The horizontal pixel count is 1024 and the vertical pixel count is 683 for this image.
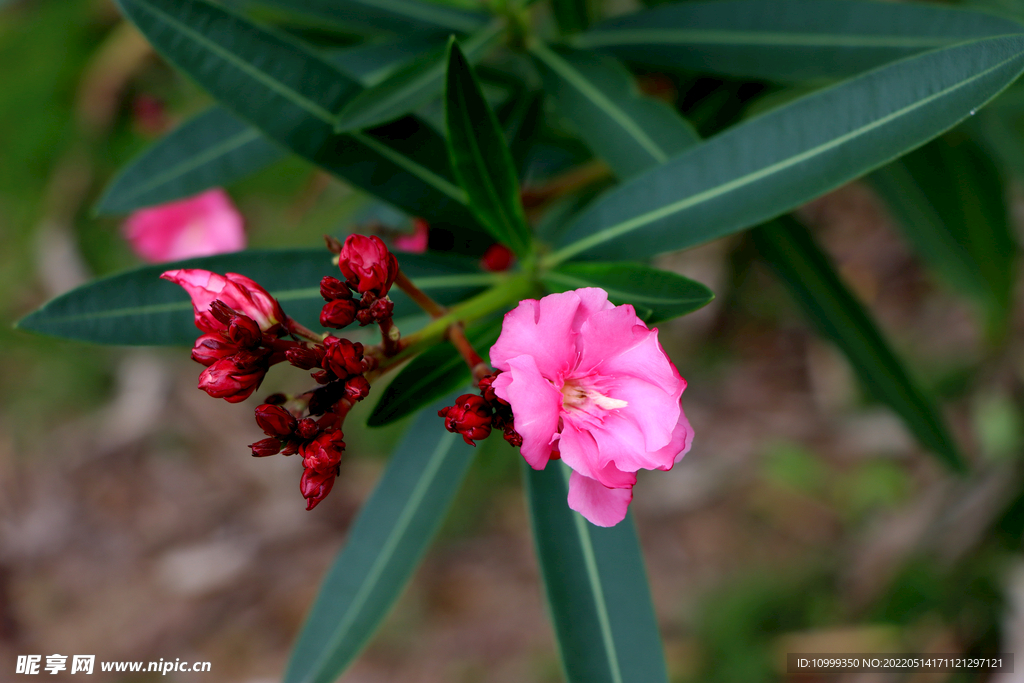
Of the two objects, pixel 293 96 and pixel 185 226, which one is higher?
pixel 185 226

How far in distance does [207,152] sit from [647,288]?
0.86 m

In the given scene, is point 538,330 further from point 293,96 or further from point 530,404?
point 293,96

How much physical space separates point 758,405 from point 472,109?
224cm

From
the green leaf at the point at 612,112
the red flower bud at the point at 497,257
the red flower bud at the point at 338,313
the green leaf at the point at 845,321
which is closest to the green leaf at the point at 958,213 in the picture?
the green leaf at the point at 845,321

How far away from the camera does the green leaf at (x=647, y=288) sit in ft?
2.31

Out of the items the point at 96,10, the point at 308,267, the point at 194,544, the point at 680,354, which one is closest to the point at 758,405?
the point at 680,354

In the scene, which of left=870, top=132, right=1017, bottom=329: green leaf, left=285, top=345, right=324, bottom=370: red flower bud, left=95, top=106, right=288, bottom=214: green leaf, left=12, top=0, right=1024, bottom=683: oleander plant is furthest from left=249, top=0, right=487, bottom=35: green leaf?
left=870, top=132, right=1017, bottom=329: green leaf

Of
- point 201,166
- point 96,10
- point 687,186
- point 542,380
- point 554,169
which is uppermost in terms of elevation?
point 96,10

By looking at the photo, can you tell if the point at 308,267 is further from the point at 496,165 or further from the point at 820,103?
the point at 820,103

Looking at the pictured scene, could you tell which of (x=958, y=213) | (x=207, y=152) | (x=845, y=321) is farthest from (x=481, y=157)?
(x=958, y=213)

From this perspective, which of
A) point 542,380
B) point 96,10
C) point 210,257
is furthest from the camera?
point 96,10

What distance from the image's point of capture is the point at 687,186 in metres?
0.86

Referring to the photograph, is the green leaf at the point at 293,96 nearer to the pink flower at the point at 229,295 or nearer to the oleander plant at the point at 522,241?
the oleander plant at the point at 522,241

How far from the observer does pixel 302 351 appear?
71cm
